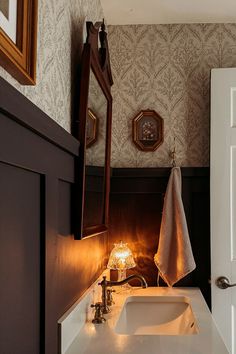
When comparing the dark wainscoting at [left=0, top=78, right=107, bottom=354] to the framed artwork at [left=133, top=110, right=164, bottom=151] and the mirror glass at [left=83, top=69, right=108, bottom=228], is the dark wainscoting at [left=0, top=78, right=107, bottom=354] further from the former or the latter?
the framed artwork at [left=133, top=110, right=164, bottom=151]

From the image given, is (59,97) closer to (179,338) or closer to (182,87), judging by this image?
(179,338)

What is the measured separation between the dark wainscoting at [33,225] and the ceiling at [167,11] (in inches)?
49.8

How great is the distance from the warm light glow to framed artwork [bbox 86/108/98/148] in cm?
77

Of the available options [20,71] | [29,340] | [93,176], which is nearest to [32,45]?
[20,71]

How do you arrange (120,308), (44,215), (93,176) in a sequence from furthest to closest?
(120,308)
(93,176)
(44,215)

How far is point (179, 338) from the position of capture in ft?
5.23

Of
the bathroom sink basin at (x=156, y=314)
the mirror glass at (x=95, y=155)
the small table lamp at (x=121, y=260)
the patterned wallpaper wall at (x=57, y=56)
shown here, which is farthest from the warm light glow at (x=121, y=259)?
the patterned wallpaper wall at (x=57, y=56)

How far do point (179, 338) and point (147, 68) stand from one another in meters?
1.66

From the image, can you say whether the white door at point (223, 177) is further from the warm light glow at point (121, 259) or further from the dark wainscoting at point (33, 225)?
the dark wainscoting at point (33, 225)

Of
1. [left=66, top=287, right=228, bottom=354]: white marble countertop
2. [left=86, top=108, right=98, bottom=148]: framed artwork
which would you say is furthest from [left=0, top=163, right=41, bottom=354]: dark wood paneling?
[left=86, top=108, right=98, bottom=148]: framed artwork

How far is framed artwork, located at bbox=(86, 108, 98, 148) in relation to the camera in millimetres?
1753

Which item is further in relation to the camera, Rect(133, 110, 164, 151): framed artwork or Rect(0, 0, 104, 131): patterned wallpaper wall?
Rect(133, 110, 164, 151): framed artwork

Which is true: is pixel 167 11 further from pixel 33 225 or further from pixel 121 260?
pixel 33 225

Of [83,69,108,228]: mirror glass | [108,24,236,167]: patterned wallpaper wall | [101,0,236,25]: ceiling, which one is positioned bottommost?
[83,69,108,228]: mirror glass
